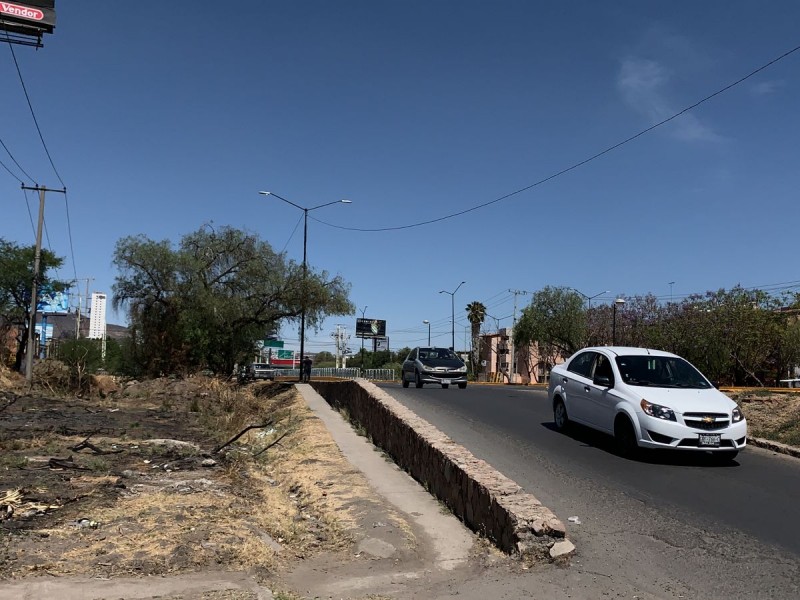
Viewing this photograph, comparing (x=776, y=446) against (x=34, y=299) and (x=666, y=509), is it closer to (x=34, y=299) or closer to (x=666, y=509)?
(x=666, y=509)

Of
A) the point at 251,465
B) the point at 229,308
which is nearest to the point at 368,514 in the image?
the point at 251,465

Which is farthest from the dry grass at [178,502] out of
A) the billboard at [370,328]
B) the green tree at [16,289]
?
the billboard at [370,328]

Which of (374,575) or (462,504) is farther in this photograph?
(462,504)

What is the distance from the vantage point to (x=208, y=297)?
34.8m

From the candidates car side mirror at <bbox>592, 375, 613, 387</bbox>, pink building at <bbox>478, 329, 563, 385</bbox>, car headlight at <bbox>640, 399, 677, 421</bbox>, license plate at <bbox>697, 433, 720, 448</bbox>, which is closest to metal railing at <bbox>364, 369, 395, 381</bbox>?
pink building at <bbox>478, 329, 563, 385</bbox>

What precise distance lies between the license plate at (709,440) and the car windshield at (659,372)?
3.73ft

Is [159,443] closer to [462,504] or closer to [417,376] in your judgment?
[462,504]

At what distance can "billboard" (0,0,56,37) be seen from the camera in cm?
2427

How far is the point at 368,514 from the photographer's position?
7277mm

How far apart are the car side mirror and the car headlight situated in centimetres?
106

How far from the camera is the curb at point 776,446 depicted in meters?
10.8

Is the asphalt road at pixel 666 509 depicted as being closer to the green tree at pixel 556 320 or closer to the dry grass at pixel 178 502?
the dry grass at pixel 178 502

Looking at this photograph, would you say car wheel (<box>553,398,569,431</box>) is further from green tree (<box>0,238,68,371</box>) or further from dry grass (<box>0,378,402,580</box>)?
green tree (<box>0,238,68,371</box>)

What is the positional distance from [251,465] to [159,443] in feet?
12.9
